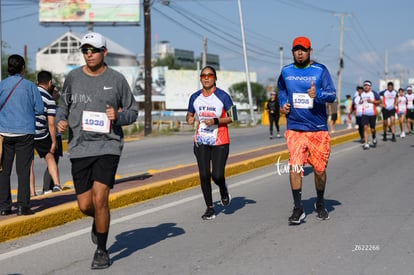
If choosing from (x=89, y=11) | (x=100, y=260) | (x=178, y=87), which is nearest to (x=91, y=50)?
(x=100, y=260)

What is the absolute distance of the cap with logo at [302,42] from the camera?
7207mm

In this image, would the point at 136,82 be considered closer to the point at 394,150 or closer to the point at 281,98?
the point at 394,150

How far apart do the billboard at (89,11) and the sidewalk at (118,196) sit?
46.9 meters

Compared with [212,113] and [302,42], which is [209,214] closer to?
[212,113]

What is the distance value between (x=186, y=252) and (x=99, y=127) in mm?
1405

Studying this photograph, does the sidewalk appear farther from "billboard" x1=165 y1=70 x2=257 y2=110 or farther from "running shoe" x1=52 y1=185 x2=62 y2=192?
"billboard" x1=165 y1=70 x2=257 y2=110

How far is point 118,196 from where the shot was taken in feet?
28.9

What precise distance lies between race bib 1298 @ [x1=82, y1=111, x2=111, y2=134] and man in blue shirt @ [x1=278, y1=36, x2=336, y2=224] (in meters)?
2.54

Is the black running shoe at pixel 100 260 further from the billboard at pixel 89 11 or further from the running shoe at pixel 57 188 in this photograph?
the billboard at pixel 89 11

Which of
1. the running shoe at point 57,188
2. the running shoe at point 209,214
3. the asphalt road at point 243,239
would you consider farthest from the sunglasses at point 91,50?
the running shoe at point 57,188

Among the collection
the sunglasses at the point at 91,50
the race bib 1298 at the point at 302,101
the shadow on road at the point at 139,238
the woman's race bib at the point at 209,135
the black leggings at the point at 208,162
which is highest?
the sunglasses at the point at 91,50

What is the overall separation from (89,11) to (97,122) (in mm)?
57512

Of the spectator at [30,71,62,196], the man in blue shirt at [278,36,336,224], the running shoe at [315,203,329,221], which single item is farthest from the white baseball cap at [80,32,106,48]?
the spectator at [30,71,62,196]

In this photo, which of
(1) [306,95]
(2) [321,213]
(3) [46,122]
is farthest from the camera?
(3) [46,122]
